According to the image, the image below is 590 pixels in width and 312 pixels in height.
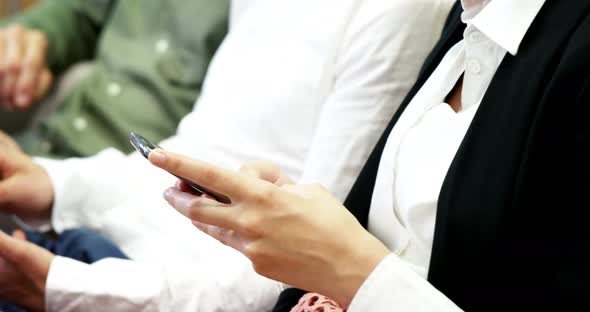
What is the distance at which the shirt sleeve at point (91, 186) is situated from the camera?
1.13 m

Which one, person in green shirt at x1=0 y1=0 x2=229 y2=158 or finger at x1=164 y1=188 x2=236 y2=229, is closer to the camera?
finger at x1=164 y1=188 x2=236 y2=229

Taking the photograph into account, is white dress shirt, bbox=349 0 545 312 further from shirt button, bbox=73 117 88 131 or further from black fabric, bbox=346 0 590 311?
shirt button, bbox=73 117 88 131

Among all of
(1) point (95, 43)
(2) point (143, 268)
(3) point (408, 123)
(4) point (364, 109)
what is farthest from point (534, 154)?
(1) point (95, 43)

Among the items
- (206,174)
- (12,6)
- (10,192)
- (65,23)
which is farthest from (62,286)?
(12,6)

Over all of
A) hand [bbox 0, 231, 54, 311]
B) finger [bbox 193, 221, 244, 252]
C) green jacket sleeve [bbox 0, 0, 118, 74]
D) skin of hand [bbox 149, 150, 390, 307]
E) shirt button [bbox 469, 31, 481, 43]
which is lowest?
hand [bbox 0, 231, 54, 311]

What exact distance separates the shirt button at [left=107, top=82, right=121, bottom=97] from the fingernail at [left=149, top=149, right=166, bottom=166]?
2.60 ft

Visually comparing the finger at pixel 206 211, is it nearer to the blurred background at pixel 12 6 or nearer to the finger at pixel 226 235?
the finger at pixel 226 235

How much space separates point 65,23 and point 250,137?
590 mm

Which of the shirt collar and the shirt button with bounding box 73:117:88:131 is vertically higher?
the shirt collar

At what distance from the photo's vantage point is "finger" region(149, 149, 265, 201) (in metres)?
0.62

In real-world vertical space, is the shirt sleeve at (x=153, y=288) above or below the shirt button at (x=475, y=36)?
below

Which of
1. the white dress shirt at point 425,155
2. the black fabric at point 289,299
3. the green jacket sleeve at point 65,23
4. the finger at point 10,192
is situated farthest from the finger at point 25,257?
the green jacket sleeve at point 65,23

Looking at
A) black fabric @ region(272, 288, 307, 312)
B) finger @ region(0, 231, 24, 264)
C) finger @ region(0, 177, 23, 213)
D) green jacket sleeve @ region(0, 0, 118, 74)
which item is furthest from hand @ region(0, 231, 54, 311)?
green jacket sleeve @ region(0, 0, 118, 74)

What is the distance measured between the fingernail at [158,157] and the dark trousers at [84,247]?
0.42 m
